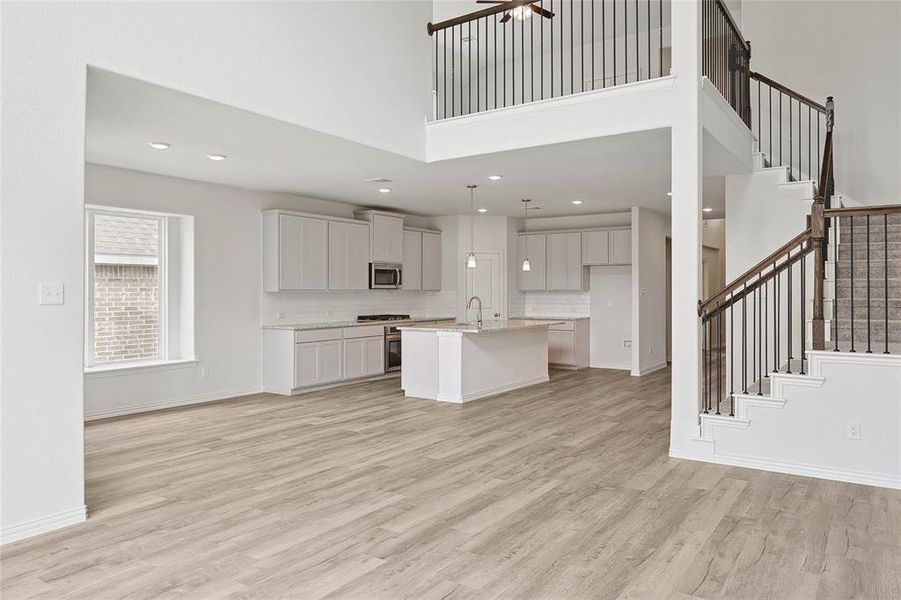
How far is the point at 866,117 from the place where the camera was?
739cm

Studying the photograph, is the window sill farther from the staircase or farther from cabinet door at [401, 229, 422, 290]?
the staircase

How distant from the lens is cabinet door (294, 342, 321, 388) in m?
7.98

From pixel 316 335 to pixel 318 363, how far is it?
37 cm

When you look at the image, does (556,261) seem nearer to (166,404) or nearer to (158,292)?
(158,292)

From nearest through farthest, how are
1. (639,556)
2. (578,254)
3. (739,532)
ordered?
(639,556), (739,532), (578,254)

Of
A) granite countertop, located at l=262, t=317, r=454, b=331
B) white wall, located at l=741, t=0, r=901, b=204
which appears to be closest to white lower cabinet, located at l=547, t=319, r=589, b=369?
granite countertop, located at l=262, t=317, r=454, b=331

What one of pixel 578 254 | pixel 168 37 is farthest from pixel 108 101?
pixel 578 254

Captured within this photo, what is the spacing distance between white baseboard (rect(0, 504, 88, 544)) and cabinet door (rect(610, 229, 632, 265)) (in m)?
8.40

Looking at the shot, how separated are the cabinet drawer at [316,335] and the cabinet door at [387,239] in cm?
148

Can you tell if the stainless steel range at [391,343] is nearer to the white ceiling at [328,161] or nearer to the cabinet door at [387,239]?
the cabinet door at [387,239]

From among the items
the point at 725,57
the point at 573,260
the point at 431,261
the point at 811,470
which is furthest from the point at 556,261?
the point at 811,470

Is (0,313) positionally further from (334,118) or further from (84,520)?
(334,118)

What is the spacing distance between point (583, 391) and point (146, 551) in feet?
19.6

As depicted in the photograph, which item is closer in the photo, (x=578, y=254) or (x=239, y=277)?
(x=239, y=277)
